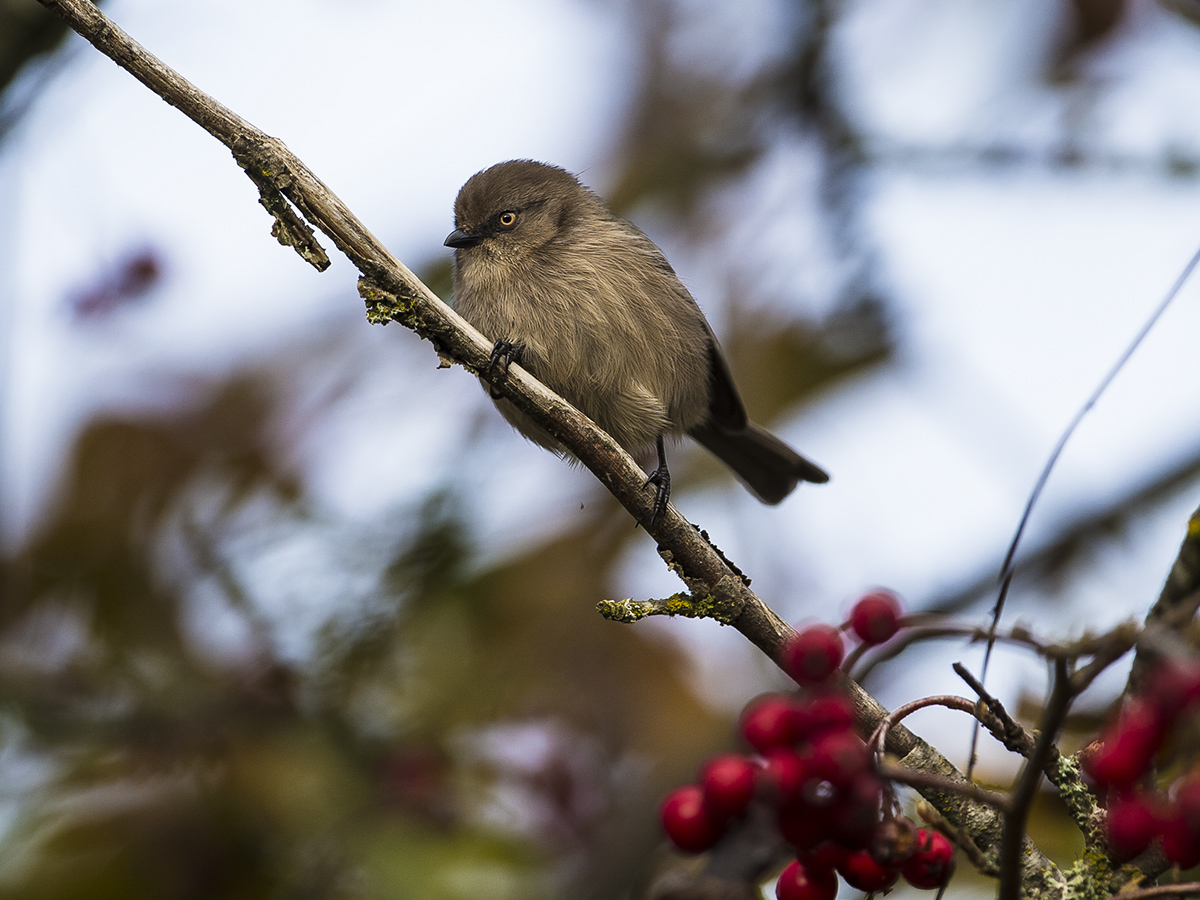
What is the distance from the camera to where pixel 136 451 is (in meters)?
4.74

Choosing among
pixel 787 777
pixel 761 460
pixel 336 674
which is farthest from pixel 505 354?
pixel 787 777

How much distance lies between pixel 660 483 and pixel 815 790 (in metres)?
2.33

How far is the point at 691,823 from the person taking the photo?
4.88ft

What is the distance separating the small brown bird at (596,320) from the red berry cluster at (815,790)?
2.05m

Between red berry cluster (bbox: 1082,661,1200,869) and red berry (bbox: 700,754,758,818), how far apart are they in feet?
1.56

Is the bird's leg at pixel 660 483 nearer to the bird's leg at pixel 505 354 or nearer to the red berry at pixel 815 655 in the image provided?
the bird's leg at pixel 505 354

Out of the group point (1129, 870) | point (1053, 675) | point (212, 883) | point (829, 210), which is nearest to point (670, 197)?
point (829, 210)

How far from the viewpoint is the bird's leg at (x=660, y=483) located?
2.70 m

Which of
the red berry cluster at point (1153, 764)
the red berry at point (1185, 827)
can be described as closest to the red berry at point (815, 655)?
the red berry cluster at point (1153, 764)

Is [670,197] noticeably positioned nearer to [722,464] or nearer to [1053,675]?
[722,464]

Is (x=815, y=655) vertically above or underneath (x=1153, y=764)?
above

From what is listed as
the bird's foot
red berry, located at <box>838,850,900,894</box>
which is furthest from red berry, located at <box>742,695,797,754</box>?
the bird's foot

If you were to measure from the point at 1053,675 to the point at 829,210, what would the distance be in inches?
164

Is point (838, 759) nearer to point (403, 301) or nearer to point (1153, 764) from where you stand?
point (1153, 764)
